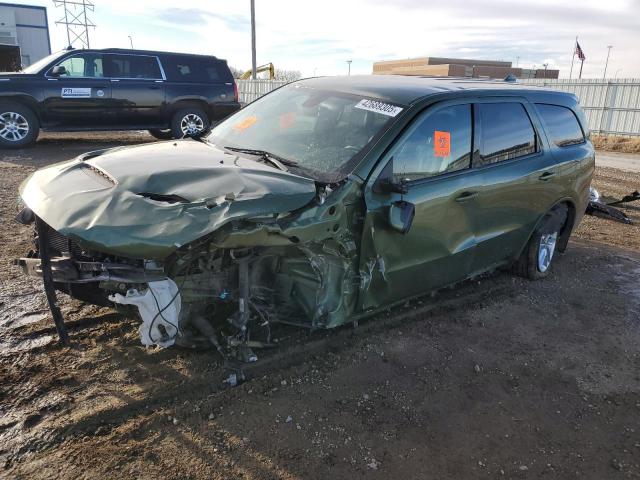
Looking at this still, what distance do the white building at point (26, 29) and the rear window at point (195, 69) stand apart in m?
26.3

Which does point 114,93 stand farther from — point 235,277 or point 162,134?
point 235,277

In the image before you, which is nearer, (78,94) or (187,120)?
(78,94)

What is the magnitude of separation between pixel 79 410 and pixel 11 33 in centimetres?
3751

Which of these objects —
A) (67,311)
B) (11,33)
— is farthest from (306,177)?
(11,33)

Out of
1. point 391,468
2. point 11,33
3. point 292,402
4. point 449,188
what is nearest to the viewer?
point 391,468

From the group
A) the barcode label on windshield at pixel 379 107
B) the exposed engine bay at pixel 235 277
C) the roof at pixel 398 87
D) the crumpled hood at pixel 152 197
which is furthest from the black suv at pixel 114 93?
the barcode label on windshield at pixel 379 107

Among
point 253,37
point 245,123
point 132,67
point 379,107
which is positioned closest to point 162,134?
point 132,67

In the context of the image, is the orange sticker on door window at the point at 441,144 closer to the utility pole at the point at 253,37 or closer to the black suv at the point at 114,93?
the black suv at the point at 114,93

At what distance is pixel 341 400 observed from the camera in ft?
9.98

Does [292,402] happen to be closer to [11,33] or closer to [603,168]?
[603,168]

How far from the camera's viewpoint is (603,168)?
1276 centimetres

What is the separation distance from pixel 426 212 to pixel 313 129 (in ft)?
3.35

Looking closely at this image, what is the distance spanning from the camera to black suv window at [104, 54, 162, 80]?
10.5 m

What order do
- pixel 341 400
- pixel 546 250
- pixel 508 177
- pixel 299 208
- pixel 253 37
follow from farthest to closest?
pixel 253 37, pixel 546 250, pixel 508 177, pixel 341 400, pixel 299 208
